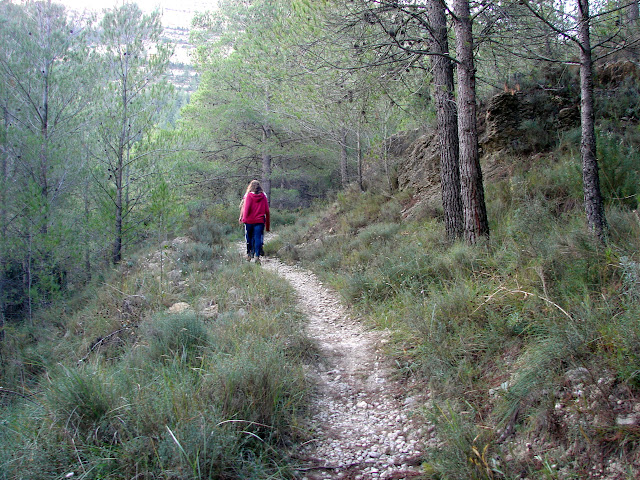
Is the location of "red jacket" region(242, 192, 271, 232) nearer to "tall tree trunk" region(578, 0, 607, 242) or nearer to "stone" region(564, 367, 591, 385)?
"tall tree trunk" region(578, 0, 607, 242)

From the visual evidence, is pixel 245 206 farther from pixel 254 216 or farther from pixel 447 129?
pixel 447 129

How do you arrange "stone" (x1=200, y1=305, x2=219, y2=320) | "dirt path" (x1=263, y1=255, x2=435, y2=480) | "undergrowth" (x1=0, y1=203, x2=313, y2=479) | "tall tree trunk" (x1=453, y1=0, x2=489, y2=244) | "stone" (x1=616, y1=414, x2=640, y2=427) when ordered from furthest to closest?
"tall tree trunk" (x1=453, y1=0, x2=489, y2=244) < "stone" (x1=200, y1=305, x2=219, y2=320) < "dirt path" (x1=263, y1=255, x2=435, y2=480) < "undergrowth" (x1=0, y1=203, x2=313, y2=479) < "stone" (x1=616, y1=414, x2=640, y2=427)

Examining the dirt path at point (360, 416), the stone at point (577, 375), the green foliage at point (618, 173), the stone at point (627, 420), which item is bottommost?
the dirt path at point (360, 416)

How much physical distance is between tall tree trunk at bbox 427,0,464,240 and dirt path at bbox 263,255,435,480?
2.69 metres

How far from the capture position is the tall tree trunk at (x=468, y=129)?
5465 mm

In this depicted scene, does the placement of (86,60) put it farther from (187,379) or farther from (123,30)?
(187,379)

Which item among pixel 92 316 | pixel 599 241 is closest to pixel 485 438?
pixel 599 241

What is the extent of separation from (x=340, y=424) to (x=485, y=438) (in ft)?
3.65

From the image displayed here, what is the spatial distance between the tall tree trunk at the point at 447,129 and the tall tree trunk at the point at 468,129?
2.60ft

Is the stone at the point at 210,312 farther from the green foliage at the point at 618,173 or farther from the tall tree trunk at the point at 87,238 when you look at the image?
the tall tree trunk at the point at 87,238

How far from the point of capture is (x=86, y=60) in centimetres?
1249

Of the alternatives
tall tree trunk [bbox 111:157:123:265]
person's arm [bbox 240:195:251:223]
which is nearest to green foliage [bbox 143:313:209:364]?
person's arm [bbox 240:195:251:223]

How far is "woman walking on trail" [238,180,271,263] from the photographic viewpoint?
888 cm

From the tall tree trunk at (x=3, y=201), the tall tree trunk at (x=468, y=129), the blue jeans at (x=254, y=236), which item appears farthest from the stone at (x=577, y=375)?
the tall tree trunk at (x=3, y=201)
